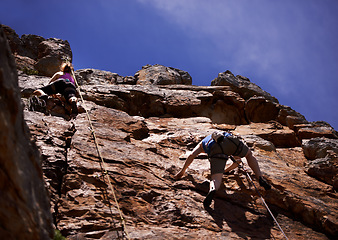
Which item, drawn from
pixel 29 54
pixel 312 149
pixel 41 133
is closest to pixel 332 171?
pixel 312 149

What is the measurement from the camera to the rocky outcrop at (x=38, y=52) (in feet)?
65.3

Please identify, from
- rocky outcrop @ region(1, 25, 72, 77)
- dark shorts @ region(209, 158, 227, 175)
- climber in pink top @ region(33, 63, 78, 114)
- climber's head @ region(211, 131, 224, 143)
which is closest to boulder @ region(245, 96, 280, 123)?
climber's head @ region(211, 131, 224, 143)

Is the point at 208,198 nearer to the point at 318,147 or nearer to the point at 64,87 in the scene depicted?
the point at 64,87

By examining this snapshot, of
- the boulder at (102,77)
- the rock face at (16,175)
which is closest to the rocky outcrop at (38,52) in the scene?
the boulder at (102,77)

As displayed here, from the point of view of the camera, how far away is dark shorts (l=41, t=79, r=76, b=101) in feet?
33.0

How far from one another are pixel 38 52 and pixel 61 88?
14541mm

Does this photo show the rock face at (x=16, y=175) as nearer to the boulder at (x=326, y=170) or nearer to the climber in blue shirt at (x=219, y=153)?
the climber in blue shirt at (x=219, y=153)

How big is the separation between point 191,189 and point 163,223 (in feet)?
5.08

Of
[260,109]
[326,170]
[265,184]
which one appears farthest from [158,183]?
[260,109]

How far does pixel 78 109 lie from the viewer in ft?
31.5

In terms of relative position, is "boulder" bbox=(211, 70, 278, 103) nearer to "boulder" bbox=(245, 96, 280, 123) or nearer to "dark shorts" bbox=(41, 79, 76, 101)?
"boulder" bbox=(245, 96, 280, 123)

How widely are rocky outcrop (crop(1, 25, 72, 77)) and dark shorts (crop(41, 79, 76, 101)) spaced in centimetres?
977

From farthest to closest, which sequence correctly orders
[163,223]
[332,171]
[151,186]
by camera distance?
[332,171] < [151,186] < [163,223]

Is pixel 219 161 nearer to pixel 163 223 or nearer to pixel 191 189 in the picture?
pixel 191 189
